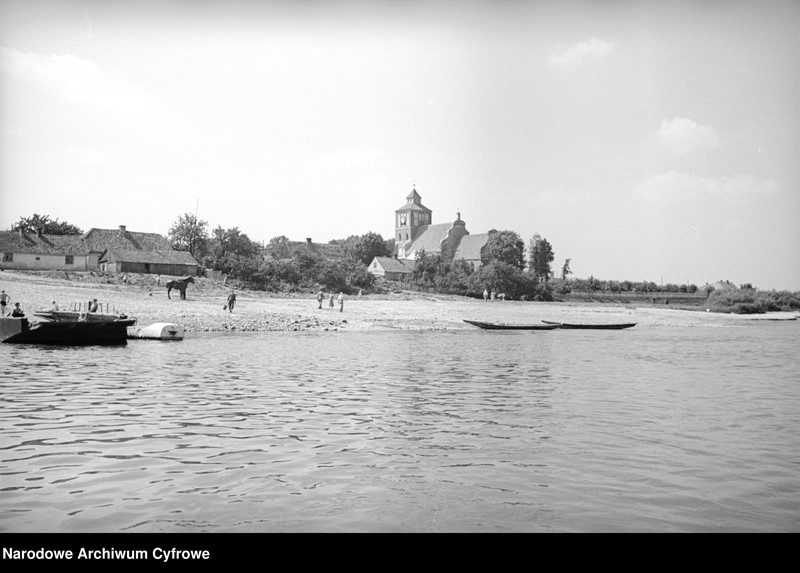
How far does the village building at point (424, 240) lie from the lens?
4515 inches

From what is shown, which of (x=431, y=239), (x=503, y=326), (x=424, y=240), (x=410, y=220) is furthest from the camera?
(x=410, y=220)

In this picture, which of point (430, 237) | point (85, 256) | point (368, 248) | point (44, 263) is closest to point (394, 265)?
point (368, 248)

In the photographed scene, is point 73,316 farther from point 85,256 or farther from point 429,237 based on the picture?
point 429,237

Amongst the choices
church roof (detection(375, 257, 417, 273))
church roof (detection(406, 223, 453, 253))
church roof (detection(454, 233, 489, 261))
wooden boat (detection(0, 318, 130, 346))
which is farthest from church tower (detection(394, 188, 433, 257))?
wooden boat (detection(0, 318, 130, 346))

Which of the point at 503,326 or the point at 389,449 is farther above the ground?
the point at 503,326

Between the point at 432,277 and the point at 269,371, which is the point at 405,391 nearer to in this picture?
the point at 269,371

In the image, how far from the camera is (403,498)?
805 cm

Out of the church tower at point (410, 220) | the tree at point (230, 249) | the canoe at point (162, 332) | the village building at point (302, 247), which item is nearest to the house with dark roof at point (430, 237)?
the church tower at point (410, 220)

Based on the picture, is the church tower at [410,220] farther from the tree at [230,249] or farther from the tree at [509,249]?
the tree at [230,249]

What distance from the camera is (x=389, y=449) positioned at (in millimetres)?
10805

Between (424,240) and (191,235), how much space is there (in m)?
64.3

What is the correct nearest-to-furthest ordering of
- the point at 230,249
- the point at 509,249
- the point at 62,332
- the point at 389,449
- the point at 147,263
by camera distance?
1. the point at 389,449
2. the point at 62,332
3. the point at 147,263
4. the point at 230,249
5. the point at 509,249

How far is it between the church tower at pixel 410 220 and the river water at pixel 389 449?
131m

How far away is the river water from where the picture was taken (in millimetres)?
7418
